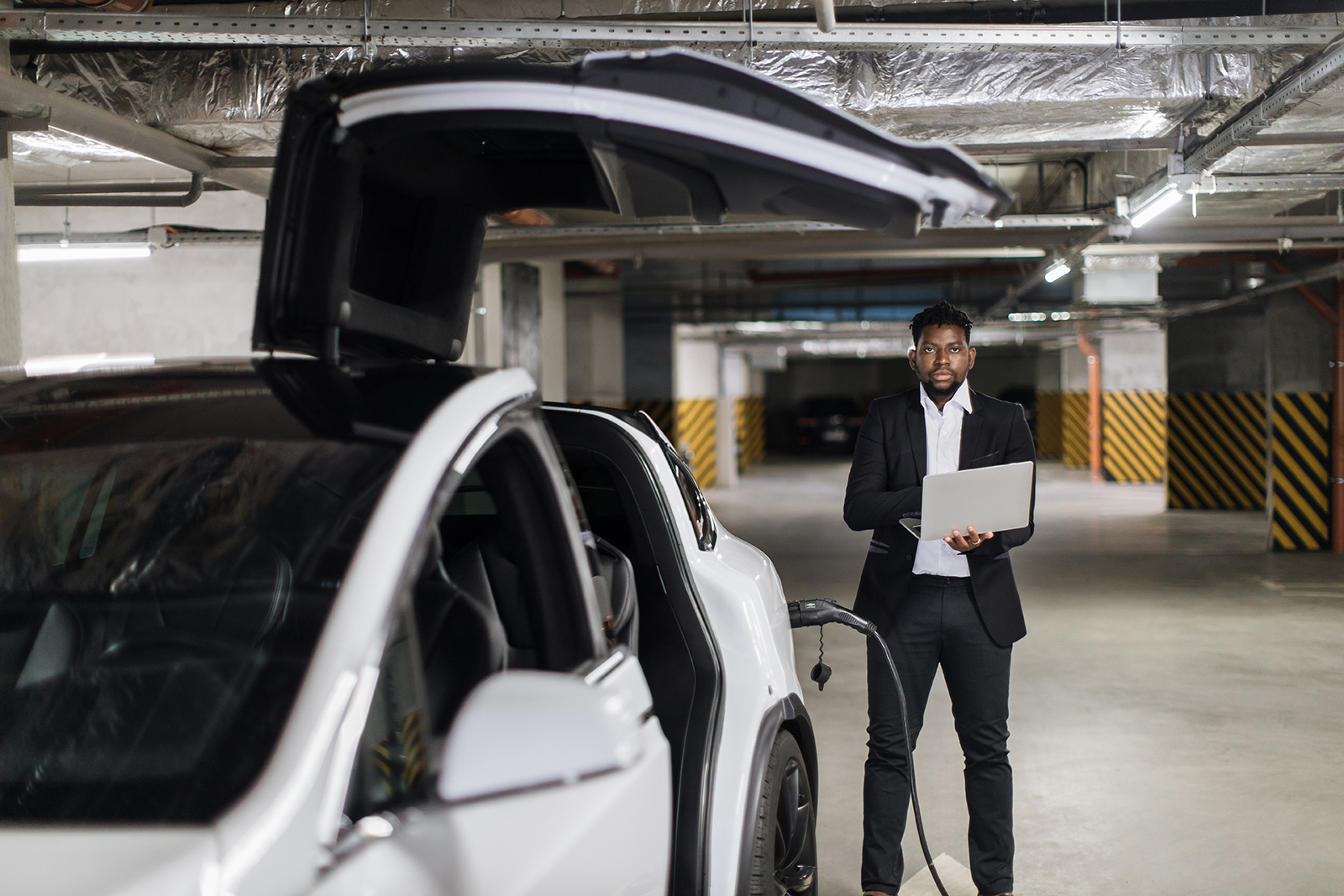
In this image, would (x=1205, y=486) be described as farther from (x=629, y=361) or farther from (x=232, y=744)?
(x=232, y=744)

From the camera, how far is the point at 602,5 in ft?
13.9

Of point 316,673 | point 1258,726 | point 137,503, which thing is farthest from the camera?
point 1258,726

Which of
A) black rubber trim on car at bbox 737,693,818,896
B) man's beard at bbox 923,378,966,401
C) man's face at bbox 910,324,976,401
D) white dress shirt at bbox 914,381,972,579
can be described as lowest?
black rubber trim on car at bbox 737,693,818,896

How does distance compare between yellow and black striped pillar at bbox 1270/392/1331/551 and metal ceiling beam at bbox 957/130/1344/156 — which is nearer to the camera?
metal ceiling beam at bbox 957/130/1344/156

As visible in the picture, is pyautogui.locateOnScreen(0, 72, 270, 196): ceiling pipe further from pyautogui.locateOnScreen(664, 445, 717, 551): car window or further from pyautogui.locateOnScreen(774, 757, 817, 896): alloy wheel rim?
pyautogui.locateOnScreen(774, 757, 817, 896): alloy wheel rim

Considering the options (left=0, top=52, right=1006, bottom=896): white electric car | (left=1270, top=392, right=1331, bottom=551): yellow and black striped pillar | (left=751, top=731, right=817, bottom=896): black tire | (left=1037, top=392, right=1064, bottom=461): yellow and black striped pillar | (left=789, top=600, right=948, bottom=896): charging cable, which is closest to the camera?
(left=0, top=52, right=1006, bottom=896): white electric car

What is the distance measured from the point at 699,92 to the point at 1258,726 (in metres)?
4.46

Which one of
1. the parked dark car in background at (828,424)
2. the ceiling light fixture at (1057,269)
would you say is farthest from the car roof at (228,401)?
the parked dark car in background at (828,424)

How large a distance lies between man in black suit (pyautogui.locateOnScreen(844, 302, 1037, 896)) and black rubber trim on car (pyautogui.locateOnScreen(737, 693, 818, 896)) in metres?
0.23

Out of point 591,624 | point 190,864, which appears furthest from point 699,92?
A: point 190,864

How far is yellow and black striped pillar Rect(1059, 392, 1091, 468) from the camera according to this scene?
23.1m

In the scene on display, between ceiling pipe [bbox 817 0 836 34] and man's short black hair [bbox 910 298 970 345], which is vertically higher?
ceiling pipe [bbox 817 0 836 34]

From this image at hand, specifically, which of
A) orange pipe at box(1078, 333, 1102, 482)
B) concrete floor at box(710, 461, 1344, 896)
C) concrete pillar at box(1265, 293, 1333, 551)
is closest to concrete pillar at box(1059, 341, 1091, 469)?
orange pipe at box(1078, 333, 1102, 482)

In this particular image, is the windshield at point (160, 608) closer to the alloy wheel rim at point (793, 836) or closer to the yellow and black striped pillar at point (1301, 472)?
the alloy wheel rim at point (793, 836)
